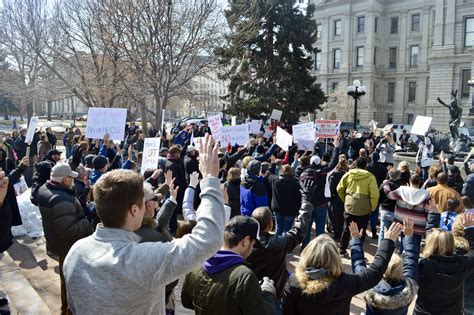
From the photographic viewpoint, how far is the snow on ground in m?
8.33

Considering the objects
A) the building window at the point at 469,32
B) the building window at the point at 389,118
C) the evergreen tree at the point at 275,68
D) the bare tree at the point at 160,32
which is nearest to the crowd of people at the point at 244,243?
the bare tree at the point at 160,32

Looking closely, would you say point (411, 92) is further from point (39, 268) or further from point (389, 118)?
point (39, 268)

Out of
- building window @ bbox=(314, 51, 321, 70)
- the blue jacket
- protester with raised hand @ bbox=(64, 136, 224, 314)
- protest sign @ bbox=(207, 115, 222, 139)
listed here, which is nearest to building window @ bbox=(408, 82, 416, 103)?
building window @ bbox=(314, 51, 321, 70)

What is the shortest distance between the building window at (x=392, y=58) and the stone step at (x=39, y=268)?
6538 centimetres

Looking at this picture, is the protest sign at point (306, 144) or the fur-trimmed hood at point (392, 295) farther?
the protest sign at point (306, 144)

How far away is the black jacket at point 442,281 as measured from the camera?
12.5 ft

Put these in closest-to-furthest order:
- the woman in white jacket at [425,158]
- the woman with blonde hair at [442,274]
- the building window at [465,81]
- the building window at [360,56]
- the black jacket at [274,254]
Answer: the black jacket at [274,254] < the woman with blonde hair at [442,274] < the woman in white jacket at [425,158] < the building window at [465,81] < the building window at [360,56]

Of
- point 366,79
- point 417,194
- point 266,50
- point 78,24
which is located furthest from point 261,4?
point 366,79

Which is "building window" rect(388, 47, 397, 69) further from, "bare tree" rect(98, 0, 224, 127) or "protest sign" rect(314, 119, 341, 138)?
"protest sign" rect(314, 119, 341, 138)

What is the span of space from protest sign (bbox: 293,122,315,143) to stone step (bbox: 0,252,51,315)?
25.9 ft

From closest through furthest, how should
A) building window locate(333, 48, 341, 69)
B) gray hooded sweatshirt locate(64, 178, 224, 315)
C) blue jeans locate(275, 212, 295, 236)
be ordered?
gray hooded sweatshirt locate(64, 178, 224, 315), blue jeans locate(275, 212, 295, 236), building window locate(333, 48, 341, 69)

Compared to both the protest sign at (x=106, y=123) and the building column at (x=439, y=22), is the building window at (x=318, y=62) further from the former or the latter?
the protest sign at (x=106, y=123)

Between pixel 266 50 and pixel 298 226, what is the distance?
26.8m

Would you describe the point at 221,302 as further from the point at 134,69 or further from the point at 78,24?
the point at 78,24
